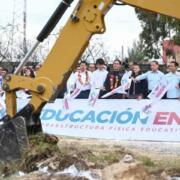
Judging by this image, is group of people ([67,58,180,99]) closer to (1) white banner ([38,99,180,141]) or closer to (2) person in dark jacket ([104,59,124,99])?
(2) person in dark jacket ([104,59,124,99])

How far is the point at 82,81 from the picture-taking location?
14930 mm

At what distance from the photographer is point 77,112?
1384 centimetres

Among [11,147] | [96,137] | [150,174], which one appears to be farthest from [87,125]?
[150,174]

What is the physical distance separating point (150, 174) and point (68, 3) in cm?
261

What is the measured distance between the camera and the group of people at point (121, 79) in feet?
43.7

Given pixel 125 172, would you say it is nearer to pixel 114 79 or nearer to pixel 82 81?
pixel 114 79

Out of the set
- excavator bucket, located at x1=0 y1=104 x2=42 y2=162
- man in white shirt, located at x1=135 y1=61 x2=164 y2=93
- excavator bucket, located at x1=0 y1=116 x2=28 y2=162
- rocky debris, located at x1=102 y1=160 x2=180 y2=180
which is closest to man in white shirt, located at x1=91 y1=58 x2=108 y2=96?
man in white shirt, located at x1=135 y1=61 x2=164 y2=93

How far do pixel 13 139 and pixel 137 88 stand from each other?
18.6 feet

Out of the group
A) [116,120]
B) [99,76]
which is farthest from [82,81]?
[116,120]

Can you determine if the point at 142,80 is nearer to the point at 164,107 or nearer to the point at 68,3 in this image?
the point at 164,107

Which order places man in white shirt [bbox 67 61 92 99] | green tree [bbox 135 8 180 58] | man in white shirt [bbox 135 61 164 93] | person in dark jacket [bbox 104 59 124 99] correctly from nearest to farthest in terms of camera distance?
man in white shirt [bbox 135 61 164 93]
person in dark jacket [bbox 104 59 124 99]
man in white shirt [bbox 67 61 92 99]
green tree [bbox 135 8 180 58]

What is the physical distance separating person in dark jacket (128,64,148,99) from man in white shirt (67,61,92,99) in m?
1.13

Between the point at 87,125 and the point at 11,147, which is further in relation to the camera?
the point at 87,125

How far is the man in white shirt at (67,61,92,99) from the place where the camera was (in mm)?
14531
